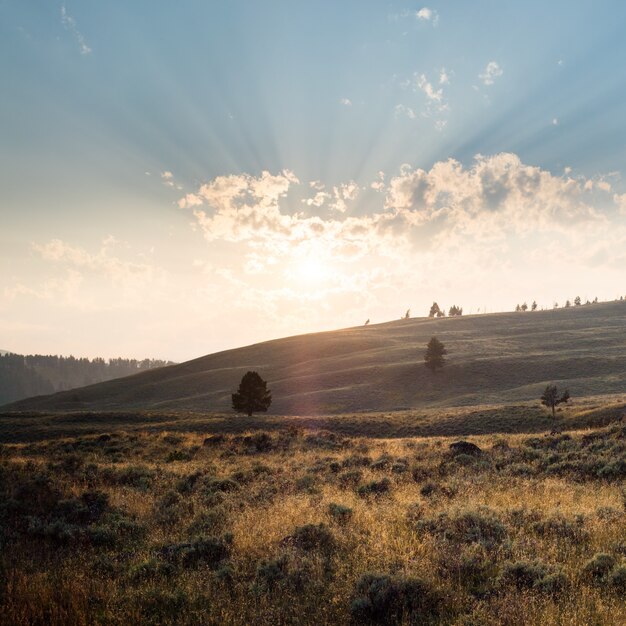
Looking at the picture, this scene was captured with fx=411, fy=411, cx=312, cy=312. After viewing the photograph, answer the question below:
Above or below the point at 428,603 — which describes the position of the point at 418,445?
A: below

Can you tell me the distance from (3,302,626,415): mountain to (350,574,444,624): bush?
174ft

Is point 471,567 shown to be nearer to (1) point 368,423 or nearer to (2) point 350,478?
(2) point 350,478

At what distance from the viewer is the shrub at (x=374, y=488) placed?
1289 centimetres

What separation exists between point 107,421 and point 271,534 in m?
44.8

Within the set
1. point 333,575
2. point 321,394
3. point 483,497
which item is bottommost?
point 321,394

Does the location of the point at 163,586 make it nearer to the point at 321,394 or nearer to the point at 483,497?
the point at 483,497

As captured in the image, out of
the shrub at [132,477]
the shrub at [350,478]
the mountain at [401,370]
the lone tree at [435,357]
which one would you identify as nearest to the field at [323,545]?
the shrub at [132,477]

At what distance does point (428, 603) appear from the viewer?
19.4ft

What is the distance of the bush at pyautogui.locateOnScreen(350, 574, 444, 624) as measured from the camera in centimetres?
565

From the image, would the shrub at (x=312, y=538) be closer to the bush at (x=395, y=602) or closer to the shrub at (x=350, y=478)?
the bush at (x=395, y=602)

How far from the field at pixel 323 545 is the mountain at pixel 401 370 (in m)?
45.6

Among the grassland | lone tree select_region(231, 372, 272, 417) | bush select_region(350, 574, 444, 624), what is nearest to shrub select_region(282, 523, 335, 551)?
bush select_region(350, 574, 444, 624)

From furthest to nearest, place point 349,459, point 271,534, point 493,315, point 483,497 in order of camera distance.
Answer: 1. point 493,315
2. point 349,459
3. point 483,497
4. point 271,534

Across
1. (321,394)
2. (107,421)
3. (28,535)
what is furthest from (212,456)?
(321,394)
